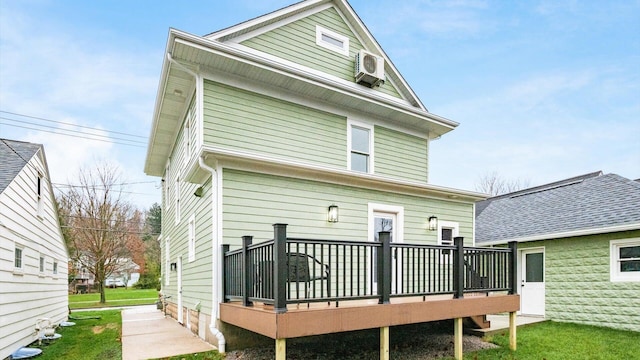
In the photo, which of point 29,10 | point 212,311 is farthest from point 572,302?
point 29,10

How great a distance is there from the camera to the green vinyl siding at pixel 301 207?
6.48 meters

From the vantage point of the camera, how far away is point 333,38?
31.6ft

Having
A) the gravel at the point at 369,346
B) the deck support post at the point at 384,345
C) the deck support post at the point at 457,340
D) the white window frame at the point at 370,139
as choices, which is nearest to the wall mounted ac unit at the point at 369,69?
the white window frame at the point at 370,139

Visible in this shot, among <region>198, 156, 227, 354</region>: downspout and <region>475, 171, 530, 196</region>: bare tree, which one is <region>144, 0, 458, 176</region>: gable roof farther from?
<region>475, 171, 530, 196</region>: bare tree

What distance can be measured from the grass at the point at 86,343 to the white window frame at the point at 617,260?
10.5 metres

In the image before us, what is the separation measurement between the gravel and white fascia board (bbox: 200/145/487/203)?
2.81 meters

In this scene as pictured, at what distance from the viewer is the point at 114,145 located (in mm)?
24641

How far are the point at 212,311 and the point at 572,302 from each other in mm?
8892

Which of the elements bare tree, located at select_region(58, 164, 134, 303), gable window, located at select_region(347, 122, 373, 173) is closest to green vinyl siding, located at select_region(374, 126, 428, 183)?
gable window, located at select_region(347, 122, 373, 173)

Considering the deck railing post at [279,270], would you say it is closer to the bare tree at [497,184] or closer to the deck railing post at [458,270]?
the deck railing post at [458,270]

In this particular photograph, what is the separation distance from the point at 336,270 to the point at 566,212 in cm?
921

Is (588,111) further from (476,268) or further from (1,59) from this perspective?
(1,59)

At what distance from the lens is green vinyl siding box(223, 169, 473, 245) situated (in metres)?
6.48

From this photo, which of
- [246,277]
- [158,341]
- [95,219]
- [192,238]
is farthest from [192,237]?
[95,219]
